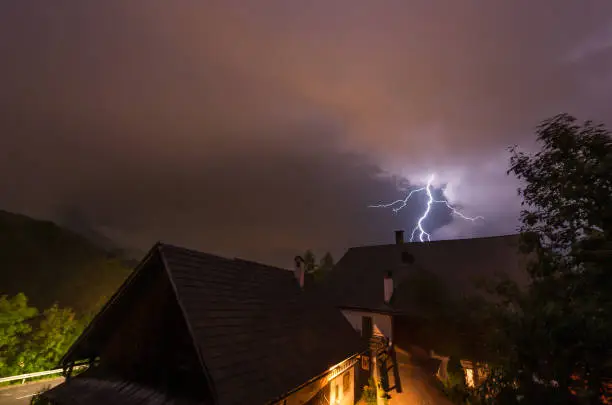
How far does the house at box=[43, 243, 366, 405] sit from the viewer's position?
7.34 metres

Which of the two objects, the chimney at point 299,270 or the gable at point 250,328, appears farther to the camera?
the chimney at point 299,270

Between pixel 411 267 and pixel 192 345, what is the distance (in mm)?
21824

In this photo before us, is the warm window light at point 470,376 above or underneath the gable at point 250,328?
underneath

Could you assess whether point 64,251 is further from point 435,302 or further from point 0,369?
Result: point 435,302

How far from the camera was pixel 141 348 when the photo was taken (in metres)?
8.56

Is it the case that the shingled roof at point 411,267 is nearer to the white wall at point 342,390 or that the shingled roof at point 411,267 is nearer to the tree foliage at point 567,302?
the white wall at point 342,390

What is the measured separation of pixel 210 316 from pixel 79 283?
131m

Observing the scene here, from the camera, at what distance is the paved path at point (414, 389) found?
15.5m

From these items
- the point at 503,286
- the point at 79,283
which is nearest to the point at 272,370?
the point at 503,286

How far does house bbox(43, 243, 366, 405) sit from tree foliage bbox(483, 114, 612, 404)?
19.3ft

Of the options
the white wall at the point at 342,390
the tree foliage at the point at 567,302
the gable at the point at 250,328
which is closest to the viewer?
the tree foliage at the point at 567,302

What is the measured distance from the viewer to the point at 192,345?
756 centimetres

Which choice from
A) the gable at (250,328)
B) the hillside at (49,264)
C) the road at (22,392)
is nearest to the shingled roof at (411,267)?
the gable at (250,328)

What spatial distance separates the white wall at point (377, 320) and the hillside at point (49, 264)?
60.4 meters
